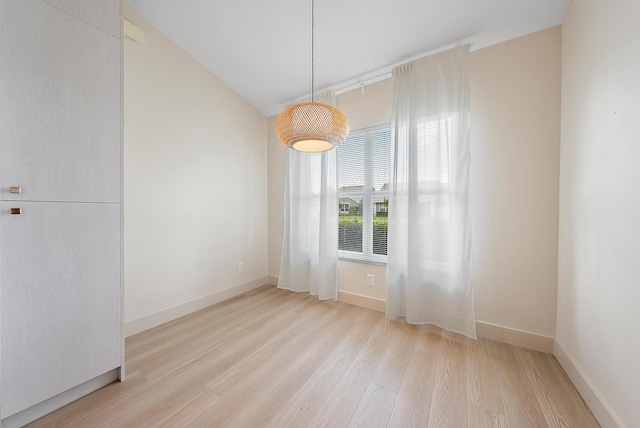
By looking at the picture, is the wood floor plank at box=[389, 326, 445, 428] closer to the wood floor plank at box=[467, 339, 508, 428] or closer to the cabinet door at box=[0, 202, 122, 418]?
the wood floor plank at box=[467, 339, 508, 428]

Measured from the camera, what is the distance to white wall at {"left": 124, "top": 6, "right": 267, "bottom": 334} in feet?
7.05

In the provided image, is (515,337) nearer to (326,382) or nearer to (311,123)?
(326,382)

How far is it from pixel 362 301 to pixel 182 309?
6.72 ft

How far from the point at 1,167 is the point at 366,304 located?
294cm

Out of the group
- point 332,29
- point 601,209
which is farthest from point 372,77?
point 601,209

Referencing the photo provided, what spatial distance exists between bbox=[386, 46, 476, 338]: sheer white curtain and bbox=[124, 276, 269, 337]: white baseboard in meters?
1.99

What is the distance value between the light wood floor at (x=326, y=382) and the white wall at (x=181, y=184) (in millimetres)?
458

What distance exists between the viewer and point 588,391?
1.34 meters

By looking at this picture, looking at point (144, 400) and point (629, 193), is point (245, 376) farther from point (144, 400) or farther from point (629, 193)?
point (629, 193)

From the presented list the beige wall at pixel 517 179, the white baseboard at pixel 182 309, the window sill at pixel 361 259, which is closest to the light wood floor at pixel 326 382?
the white baseboard at pixel 182 309

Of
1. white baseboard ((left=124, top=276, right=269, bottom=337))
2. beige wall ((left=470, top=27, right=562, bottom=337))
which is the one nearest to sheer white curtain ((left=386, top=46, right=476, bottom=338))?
beige wall ((left=470, top=27, right=562, bottom=337))

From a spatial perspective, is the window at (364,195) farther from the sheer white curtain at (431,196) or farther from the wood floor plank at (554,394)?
the wood floor plank at (554,394)

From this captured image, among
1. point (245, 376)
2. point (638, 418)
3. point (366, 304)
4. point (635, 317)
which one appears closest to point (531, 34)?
point (635, 317)

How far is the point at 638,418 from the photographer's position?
984 mm
